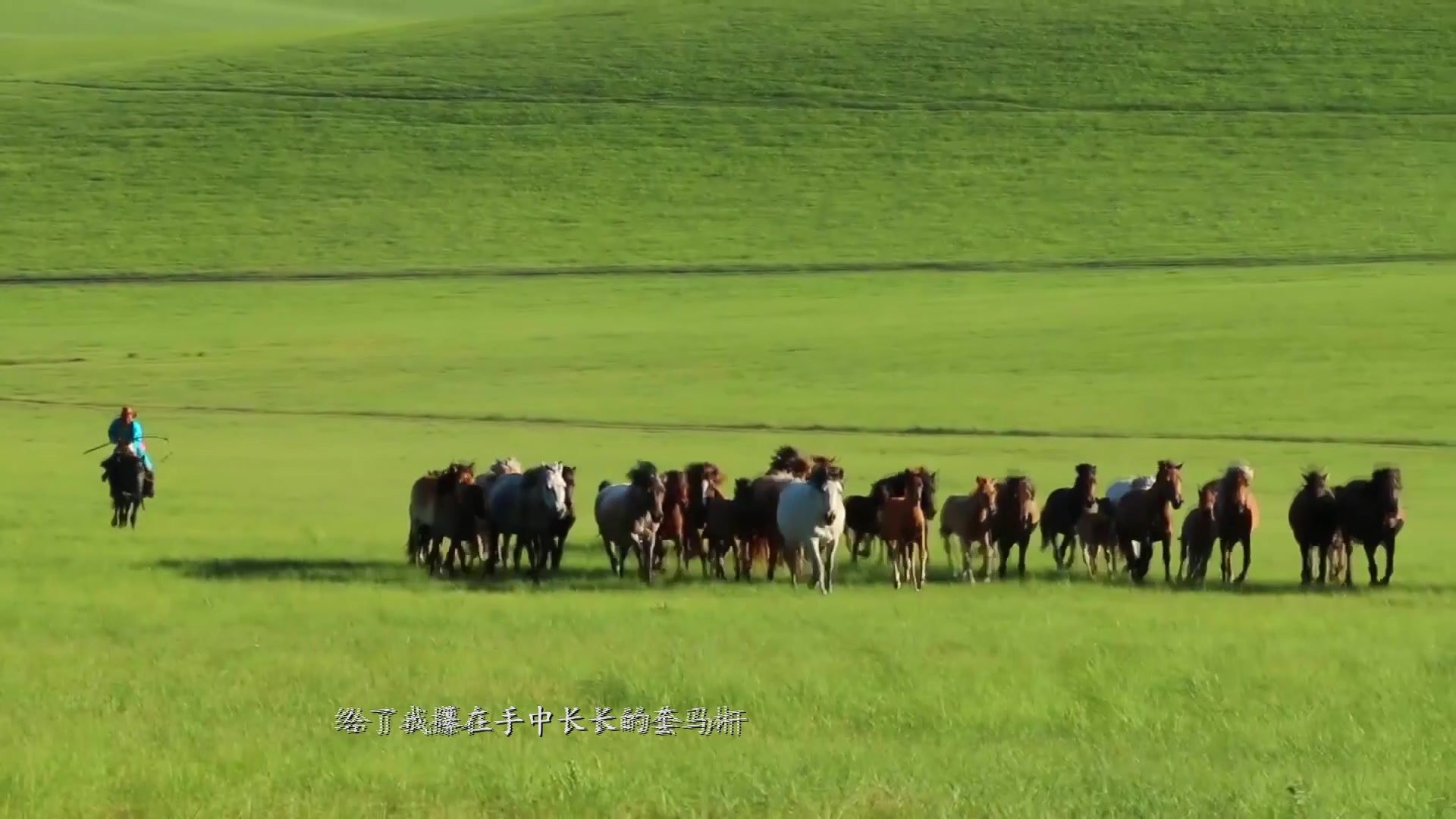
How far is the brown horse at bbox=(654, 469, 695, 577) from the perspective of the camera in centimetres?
2006

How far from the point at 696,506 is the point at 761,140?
2003 inches

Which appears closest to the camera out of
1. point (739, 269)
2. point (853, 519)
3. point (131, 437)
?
point (853, 519)

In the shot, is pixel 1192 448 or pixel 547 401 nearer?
pixel 1192 448

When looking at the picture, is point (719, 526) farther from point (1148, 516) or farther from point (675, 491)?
point (1148, 516)

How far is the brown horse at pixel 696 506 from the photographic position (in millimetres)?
20469

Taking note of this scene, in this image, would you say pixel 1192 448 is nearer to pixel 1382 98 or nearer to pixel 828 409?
pixel 828 409

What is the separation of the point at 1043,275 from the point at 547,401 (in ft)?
66.8

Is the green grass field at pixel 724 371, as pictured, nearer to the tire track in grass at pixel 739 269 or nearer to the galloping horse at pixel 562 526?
the tire track in grass at pixel 739 269

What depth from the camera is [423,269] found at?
192 ft

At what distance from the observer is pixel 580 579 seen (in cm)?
1944

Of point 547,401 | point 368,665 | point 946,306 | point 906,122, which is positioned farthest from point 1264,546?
point 906,122

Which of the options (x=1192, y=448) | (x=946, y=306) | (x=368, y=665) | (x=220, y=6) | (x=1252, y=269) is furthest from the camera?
(x=220, y=6)

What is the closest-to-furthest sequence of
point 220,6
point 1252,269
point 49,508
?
1. point 49,508
2. point 1252,269
3. point 220,6

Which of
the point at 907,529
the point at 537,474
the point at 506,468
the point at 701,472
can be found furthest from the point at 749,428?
the point at 907,529
